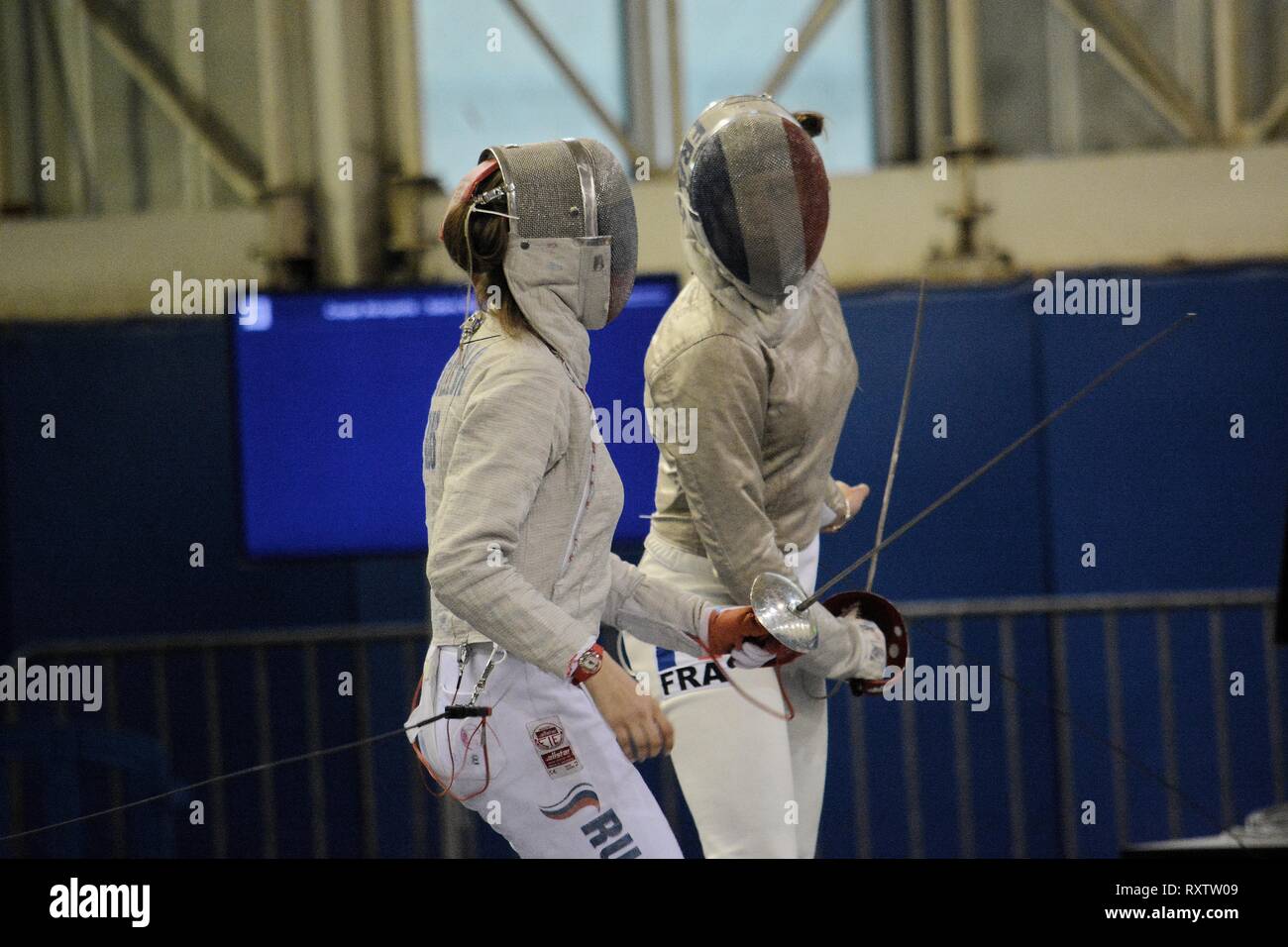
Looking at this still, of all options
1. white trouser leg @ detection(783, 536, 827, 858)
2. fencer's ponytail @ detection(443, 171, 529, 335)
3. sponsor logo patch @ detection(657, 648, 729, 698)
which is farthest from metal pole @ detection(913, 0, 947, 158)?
fencer's ponytail @ detection(443, 171, 529, 335)

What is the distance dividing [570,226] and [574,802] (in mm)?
721

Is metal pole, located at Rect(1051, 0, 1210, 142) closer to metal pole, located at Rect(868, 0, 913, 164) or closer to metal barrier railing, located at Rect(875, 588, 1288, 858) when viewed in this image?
metal pole, located at Rect(868, 0, 913, 164)

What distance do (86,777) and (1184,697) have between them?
235 centimetres

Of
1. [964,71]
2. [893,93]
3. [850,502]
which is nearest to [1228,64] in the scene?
[964,71]


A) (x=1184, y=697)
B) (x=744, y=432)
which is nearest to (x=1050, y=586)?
(x=1184, y=697)

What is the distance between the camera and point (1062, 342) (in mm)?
3465

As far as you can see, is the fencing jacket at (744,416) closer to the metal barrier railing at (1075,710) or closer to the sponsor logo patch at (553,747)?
the sponsor logo patch at (553,747)

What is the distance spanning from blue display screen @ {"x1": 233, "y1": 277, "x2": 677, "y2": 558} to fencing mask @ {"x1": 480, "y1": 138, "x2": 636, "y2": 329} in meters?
0.98

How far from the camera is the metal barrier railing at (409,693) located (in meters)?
3.52

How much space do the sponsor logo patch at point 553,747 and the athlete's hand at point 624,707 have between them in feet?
0.27

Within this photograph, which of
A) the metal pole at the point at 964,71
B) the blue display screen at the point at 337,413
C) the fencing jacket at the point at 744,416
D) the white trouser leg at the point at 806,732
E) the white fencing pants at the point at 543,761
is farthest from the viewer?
the metal pole at the point at 964,71

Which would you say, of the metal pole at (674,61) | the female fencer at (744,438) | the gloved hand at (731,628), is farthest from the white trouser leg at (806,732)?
the metal pole at (674,61)

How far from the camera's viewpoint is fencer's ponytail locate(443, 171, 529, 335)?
83.7 inches
